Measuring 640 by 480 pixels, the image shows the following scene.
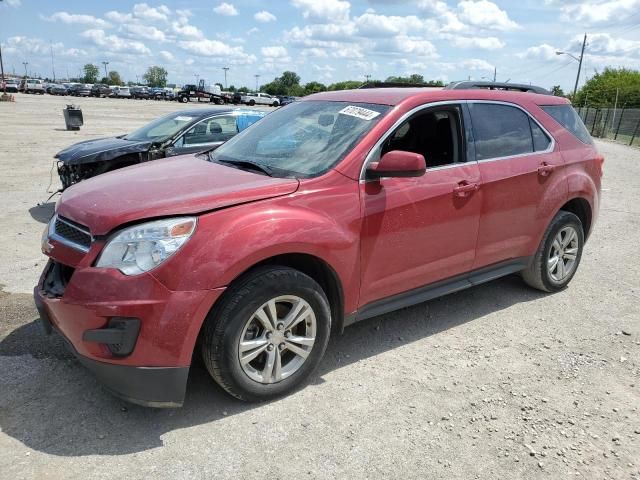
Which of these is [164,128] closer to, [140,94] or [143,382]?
[143,382]

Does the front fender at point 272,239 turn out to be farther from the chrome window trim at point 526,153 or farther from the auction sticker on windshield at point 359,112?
the chrome window trim at point 526,153

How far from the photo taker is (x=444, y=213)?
3785 millimetres

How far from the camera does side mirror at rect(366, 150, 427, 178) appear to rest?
3.24 m

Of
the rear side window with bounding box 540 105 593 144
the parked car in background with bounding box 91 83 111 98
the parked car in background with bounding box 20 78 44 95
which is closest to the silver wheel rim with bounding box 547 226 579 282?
the rear side window with bounding box 540 105 593 144

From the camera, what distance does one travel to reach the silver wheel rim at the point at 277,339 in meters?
2.99

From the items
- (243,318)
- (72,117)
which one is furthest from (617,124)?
(243,318)

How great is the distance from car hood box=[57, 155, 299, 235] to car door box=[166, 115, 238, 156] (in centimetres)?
446

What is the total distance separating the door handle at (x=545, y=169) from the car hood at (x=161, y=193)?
2.38 m

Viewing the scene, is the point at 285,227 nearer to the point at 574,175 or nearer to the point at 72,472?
the point at 72,472

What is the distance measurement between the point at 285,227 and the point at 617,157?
20651 millimetres

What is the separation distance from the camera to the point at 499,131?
4270 millimetres

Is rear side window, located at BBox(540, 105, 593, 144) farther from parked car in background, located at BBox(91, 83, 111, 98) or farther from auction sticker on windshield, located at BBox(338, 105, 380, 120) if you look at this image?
parked car in background, located at BBox(91, 83, 111, 98)

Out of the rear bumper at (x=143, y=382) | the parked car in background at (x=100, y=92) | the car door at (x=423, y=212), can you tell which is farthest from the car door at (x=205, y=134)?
the parked car in background at (x=100, y=92)

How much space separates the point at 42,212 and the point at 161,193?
569 centimetres
